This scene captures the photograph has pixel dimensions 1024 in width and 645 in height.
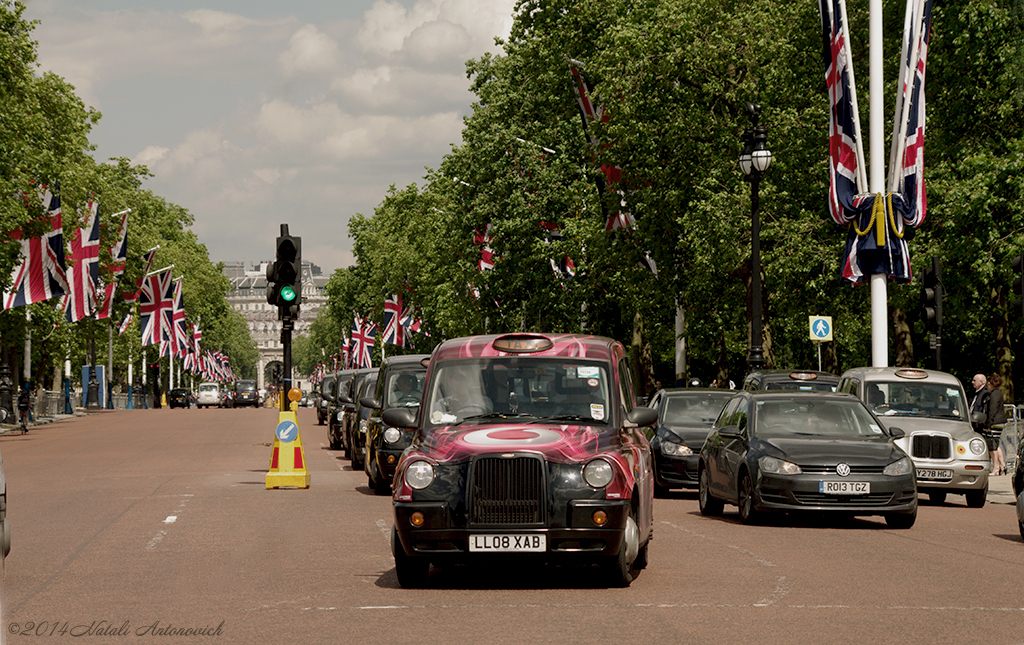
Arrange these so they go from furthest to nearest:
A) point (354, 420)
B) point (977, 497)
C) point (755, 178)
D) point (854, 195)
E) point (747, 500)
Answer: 1. point (854, 195)
2. point (755, 178)
3. point (354, 420)
4. point (977, 497)
5. point (747, 500)

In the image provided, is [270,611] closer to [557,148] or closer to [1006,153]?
[1006,153]

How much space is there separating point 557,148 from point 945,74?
17.6 m

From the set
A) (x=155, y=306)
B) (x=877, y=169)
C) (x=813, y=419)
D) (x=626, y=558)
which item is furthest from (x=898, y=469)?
(x=155, y=306)

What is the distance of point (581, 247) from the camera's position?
47.0m

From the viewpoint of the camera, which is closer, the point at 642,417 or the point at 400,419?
the point at 642,417

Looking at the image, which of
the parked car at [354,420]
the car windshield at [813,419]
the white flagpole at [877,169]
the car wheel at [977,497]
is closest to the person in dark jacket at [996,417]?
the white flagpole at [877,169]

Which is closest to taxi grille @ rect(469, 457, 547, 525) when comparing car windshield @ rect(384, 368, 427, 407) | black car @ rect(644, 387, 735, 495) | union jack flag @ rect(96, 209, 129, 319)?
black car @ rect(644, 387, 735, 495)

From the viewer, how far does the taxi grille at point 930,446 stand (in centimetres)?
1981

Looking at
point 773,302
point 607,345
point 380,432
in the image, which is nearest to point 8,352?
point 773,302

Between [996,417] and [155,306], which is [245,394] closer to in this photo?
[155,306]

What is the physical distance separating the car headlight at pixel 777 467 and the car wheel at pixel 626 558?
5.26 metres

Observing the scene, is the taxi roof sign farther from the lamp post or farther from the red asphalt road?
the lamp post

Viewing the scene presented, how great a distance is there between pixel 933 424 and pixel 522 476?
1150 cm

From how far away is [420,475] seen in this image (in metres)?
10.5
